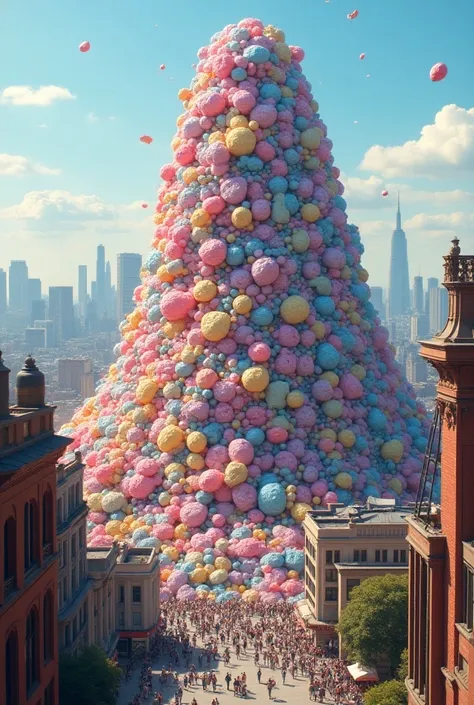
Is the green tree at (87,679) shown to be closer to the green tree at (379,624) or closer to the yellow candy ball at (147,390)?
the green tree at (379,624)

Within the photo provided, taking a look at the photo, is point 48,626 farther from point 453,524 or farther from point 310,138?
point 310,138

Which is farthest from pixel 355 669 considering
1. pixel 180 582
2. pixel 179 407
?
pixel 179 407

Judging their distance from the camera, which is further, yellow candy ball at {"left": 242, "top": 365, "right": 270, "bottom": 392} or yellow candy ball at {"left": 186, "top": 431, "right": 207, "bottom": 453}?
yellow candy ball at {"left": 242, "top": 365, "right": 270, "bottom": 392}

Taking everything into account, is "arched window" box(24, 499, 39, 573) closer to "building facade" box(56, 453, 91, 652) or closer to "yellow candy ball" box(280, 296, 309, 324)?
"building facade" box(56, 453, 91, 652)

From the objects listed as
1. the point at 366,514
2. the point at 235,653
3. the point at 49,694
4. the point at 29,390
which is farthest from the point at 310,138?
the point at 49,694

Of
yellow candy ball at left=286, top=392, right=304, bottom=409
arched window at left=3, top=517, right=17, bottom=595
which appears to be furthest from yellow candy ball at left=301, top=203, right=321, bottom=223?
arched window at left=3, top=517, right=17, bottom=595

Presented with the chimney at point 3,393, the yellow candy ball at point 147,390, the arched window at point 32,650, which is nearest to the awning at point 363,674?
the arched window at point 32,650

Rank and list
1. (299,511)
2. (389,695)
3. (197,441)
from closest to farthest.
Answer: (389,695) < (299,511) < (197,441)
